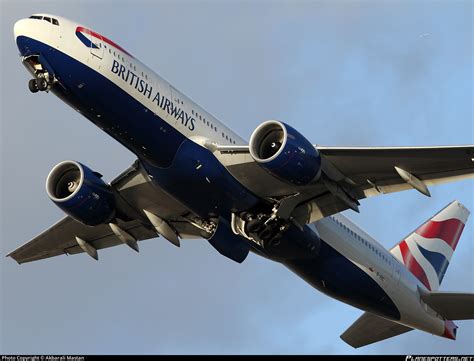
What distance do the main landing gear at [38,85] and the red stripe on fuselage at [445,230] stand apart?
65.1 feet

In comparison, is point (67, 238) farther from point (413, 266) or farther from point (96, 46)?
point (413, 266)

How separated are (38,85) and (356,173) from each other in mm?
10533

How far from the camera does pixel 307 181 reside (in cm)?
3053

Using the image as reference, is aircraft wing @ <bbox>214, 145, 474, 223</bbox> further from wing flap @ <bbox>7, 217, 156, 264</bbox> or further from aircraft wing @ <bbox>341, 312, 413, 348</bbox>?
aircraft wing @ <bbox>341, 312, 413, 348</bbox>

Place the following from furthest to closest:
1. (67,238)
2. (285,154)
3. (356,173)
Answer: (67,238) < (356,173) < (285,154)

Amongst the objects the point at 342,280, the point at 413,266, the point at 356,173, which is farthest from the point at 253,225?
the point at 413,266

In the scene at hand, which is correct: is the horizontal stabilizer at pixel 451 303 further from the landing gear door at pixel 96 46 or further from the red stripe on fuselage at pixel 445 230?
the landing gear door at pixel 96 46

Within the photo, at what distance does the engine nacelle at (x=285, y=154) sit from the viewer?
30016 millimetres

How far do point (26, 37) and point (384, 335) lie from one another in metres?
19.6

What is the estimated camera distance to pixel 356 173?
3194cm

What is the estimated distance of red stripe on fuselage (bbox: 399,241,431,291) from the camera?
134 feet

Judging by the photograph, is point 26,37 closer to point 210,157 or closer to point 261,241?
point 210,157

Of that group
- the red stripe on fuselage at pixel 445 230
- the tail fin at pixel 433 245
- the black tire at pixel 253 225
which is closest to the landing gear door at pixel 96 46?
the black tire at pixel 253 225

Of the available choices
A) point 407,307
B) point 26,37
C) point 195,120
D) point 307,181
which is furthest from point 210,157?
point 407,307
